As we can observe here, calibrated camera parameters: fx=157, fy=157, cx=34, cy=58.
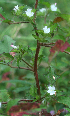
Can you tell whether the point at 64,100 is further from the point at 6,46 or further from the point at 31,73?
the point at 31,73

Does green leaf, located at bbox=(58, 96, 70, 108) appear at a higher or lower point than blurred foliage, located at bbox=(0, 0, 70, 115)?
lower

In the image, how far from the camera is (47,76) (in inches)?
21.6

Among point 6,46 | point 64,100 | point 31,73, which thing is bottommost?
point 64,100

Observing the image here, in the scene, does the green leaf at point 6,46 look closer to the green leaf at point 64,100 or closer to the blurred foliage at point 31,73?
the blurred foliage at point 31,73

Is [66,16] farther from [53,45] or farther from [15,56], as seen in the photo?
[15,56]

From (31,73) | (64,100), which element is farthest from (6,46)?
(31,73)

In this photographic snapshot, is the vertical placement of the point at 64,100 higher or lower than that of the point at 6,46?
lower

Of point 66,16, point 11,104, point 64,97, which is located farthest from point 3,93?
point 66,16

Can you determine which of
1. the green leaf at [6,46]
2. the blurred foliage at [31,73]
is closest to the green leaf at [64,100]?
the blurred foliage at [31,73]

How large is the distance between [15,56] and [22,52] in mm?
28

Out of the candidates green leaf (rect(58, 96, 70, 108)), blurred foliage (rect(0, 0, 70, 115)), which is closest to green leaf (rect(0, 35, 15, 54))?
blurred foliage (rect(0, 0, 70, 115))

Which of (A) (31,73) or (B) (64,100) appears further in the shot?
(A) (31,73)

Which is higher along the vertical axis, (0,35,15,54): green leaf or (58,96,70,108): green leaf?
(0,35,15,54): green leaf

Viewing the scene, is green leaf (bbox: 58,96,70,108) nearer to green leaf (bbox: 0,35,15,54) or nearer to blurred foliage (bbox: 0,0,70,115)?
blurred foliage (bbox: 0,0,70,115)
